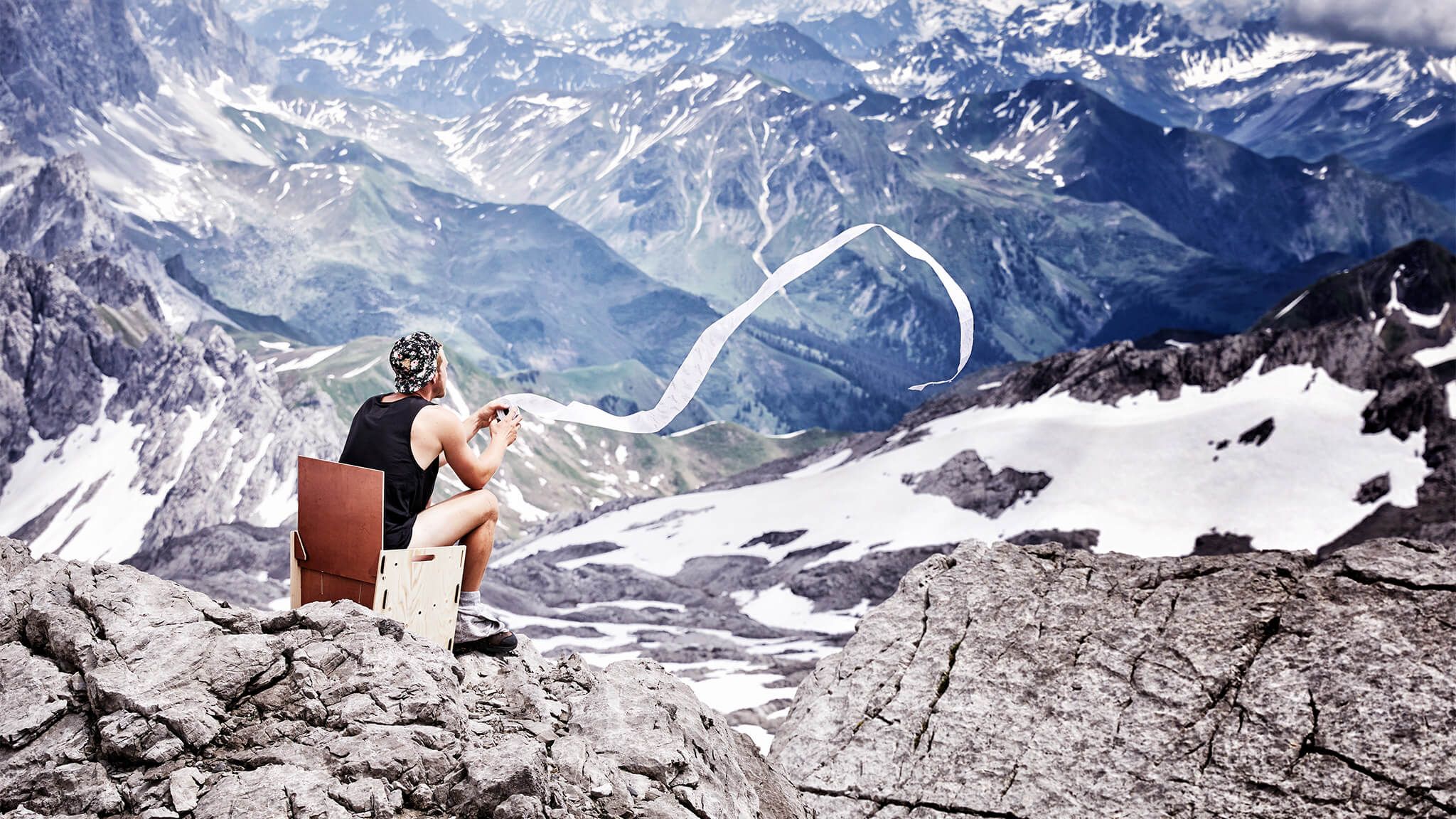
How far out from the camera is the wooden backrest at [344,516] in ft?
36.0

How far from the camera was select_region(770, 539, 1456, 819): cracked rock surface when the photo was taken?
42.2 feet

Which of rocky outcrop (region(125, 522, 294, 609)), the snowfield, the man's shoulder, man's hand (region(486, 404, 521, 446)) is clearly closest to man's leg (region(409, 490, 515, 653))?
man's hand (region(486, 404, 521, 446))

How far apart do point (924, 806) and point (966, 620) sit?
362 cm

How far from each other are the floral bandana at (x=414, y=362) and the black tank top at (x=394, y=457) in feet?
1.01

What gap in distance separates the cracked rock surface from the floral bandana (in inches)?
305

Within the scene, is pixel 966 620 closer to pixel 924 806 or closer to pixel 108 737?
pixel 924 806

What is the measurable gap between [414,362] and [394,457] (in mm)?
1103

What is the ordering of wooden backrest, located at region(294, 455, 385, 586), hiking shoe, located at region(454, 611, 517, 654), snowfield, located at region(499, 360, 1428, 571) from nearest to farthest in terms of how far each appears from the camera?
wooden backrest, located at region(294, 455, 385, 586) < hiking shoe, located at region(454, 611, 517, 654) < snowfield, located at region(499, 360, 1428, 571)

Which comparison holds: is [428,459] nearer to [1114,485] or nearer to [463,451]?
[463,451]

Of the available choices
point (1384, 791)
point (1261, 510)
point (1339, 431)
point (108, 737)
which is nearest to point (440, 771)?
point (108, 737)

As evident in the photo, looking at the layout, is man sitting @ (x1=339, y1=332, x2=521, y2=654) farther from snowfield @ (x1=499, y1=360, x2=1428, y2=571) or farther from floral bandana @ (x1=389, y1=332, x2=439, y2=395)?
snowfield @ (x1=499, y1=360, x2=1428, y2=571)

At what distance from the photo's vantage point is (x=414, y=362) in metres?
11.7

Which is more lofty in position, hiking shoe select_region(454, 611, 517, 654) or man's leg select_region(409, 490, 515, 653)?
man's leg select_region(409, 490, 515, 653)

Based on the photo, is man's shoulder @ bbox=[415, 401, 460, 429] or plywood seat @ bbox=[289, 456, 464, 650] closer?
plywood seat @ bbox=[289, 456, 464, 650]
